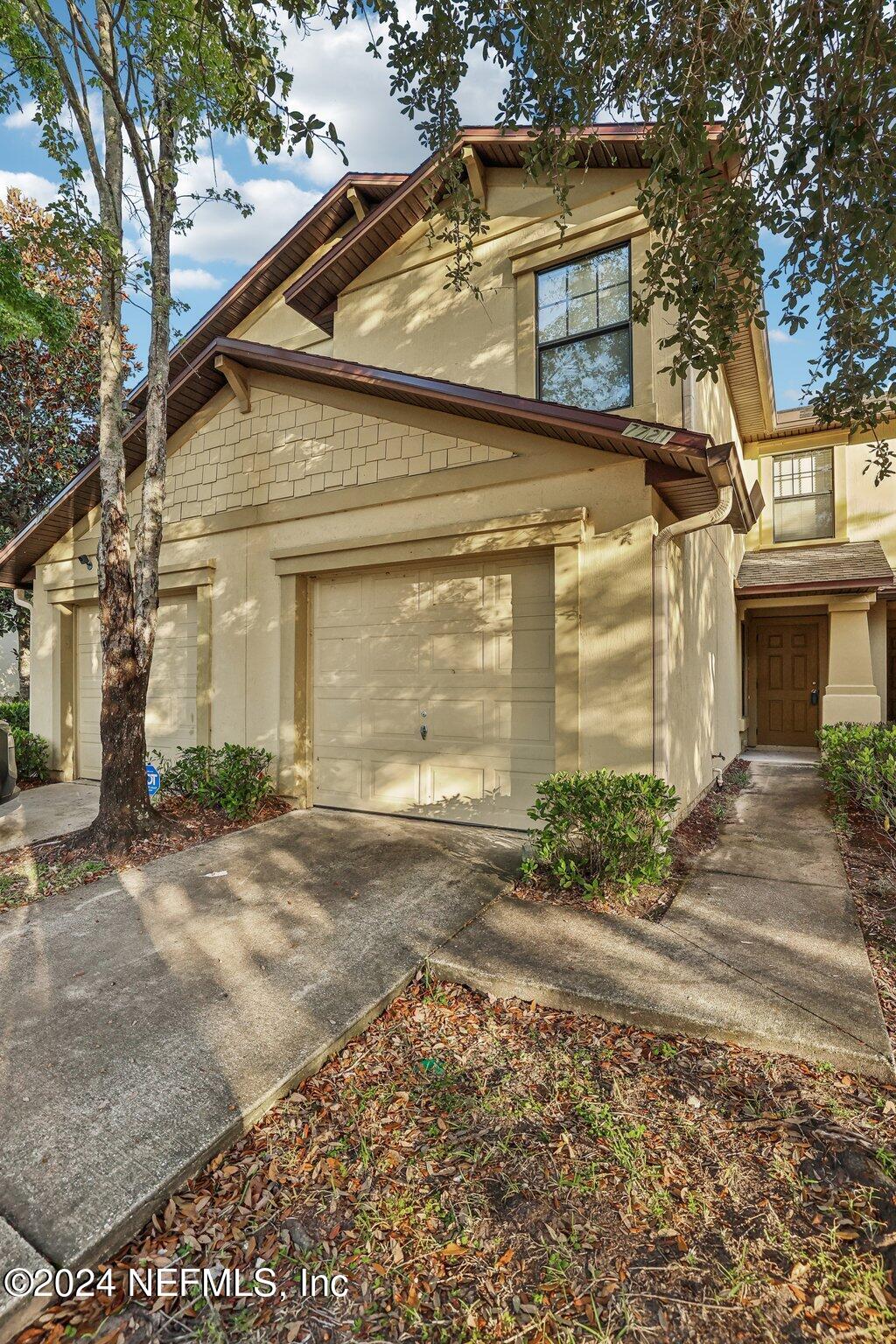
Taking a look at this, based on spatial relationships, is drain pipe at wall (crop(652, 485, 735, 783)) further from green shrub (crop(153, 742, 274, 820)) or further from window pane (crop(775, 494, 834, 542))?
window pane (crop(775, 494, 834, 542))

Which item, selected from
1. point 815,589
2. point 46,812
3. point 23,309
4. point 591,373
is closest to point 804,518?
point 815,589

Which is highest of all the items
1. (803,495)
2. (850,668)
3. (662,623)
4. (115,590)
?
(803,495)

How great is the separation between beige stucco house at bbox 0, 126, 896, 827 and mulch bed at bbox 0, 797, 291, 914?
0.94 metres

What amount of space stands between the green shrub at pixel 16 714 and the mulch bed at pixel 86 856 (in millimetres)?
5857

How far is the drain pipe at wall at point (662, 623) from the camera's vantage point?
524 centimetres

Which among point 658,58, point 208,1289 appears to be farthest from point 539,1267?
point 658,58

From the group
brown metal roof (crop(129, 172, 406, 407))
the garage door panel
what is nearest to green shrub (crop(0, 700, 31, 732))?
brown metal roof (crop(129, 172, 406, 407))

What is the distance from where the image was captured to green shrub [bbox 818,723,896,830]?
5.46m

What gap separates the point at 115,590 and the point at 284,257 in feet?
21.5

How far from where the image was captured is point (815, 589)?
1017 cm

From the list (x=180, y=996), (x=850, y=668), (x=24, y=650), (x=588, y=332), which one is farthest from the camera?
(x=24, y=650)

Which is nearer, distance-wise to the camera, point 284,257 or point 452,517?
point 452,517

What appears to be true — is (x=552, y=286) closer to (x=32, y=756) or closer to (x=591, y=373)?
(x=591, y=373)

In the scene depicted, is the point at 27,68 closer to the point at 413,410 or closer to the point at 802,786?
the point at 413,410
